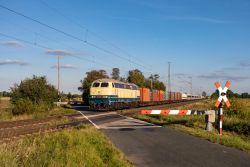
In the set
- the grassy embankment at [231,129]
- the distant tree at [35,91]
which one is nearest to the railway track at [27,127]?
the grassy embankment at [231,129]

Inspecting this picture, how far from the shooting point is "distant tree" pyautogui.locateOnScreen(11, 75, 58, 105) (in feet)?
121

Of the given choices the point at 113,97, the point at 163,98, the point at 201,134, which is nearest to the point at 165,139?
the point at 201,134

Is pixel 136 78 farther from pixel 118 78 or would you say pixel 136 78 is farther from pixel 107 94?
pixel 107 94

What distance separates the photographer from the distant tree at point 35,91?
1450 inches

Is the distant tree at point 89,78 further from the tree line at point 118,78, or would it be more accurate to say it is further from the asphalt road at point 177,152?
the asphalt road at point 177,152

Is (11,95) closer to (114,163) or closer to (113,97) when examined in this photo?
(113,97)

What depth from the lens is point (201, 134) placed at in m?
12.9

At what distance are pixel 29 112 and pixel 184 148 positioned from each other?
2606 cm

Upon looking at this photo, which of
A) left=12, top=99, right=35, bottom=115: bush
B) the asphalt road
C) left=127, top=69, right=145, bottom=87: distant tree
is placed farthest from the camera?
left=127, top=69, right=145, bottom=87: distant tree

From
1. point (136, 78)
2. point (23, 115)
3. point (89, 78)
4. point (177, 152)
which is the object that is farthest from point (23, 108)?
point (136, 78)

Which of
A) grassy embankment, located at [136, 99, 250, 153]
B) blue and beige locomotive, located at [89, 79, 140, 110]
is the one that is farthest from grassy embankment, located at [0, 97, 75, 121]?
grassy embankment, located at [136, 99, 250, 153]

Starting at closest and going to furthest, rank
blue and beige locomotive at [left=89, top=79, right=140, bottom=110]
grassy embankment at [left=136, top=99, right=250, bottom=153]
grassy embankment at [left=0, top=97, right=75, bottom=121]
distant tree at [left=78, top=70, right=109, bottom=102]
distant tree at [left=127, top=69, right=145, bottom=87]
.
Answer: grassy embankment at [left=136, top=99, right=250, bottom=153] → grassy embankment at [left=0, top=97, right=75, bottom=121] → blue and beige locomotive at [left=89, top=79, right=140, bottom=110] → distant tree at [left=78, top=70, right=109, bottom=102] → distant tree at [left=127, top=69, right=145, bottom=87]

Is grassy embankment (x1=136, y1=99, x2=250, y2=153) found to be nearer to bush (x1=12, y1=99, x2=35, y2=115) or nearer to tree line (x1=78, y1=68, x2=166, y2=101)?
bush (x1=12, y1=99, x2=35, y2=115)

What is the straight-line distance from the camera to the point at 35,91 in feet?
124
